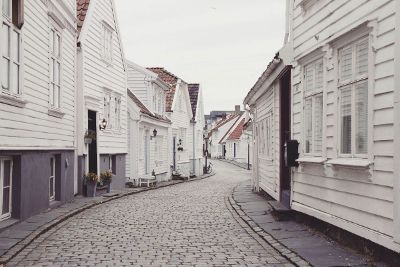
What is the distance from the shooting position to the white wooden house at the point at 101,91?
17062mm

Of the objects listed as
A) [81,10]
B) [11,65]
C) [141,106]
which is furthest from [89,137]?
[141,106]

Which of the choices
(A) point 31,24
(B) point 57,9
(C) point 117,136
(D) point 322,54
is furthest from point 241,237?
(C) point 117,136

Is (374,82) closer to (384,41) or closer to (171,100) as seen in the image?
(384,41)

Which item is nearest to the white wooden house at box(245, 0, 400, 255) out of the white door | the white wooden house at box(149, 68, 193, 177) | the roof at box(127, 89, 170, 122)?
the white door

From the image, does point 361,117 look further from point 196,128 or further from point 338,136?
point 196,128

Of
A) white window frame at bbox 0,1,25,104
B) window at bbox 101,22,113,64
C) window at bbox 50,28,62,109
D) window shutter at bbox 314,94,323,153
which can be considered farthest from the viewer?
window at bbox 101,22,113,64

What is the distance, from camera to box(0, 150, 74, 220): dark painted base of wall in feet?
34.4

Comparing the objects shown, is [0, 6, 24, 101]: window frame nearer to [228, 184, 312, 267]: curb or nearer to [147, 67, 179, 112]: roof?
[228, 184, 312, 267]: curb

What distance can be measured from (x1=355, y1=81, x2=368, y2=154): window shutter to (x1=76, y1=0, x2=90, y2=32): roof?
11503 mm

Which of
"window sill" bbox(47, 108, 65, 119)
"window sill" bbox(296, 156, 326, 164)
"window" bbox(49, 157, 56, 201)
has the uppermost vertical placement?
"window sill" bbox(47, 108, 65, 119)

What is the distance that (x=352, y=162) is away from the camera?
7.61 m

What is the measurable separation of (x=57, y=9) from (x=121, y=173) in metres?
9.53

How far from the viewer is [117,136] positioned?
21562 millimetres

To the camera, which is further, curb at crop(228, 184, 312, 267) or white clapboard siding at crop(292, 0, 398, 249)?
curb at crop(228, 184, 312, 267)
